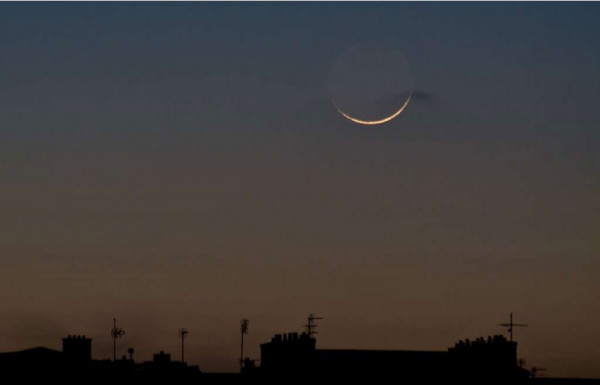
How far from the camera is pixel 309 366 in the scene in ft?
288

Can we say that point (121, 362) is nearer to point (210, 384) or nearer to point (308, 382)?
point (210, 384)

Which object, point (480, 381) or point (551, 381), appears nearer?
point (480, 381)

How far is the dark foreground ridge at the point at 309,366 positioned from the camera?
86.1 metres

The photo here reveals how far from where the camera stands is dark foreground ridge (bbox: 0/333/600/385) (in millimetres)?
86125

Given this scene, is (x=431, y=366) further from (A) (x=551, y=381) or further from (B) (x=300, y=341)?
(A) (x=551, y=381)

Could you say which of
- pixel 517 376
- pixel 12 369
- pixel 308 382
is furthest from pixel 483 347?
pixel 12 369

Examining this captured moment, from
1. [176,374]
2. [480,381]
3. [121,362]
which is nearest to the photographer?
[480,381]

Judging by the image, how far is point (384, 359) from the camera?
97.3 m

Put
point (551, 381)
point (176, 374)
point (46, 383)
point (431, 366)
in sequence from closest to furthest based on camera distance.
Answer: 1. point (431, 366)
2. point (46, 383)
3. point (176, 374)
4. point (551, 381)

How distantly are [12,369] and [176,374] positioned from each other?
38.0 ft

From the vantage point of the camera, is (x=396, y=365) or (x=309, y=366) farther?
(x=396, y=365)

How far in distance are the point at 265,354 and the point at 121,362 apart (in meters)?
30.5

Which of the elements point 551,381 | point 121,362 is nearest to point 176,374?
point 121,362

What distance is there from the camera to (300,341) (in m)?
88.2
